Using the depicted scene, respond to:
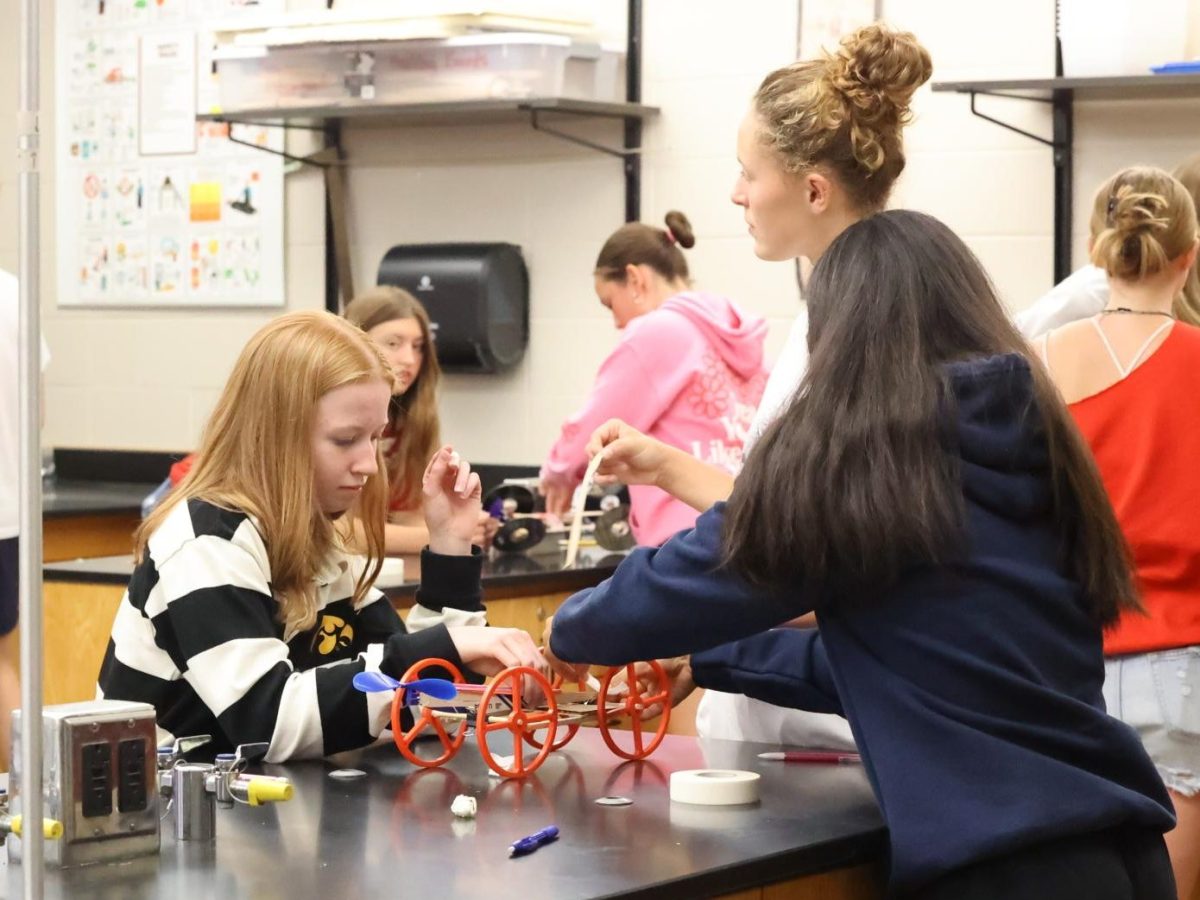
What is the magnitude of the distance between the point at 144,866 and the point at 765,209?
109 cm

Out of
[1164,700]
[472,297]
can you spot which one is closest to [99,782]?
[1164,700]

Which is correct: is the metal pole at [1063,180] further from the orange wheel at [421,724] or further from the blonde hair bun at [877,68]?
the orange wheel at [421,724]

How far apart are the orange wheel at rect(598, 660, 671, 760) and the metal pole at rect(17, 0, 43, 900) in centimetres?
81

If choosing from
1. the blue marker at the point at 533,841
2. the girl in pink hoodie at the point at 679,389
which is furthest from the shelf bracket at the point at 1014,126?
the blue marker at the point at 533,841

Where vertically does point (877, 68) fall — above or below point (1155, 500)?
above

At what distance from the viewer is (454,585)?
2.26 meters

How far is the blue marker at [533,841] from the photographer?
4.95 feet

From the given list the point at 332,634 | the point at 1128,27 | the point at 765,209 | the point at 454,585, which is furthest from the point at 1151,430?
the point at 1128,27

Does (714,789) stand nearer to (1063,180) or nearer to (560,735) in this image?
(560,735)

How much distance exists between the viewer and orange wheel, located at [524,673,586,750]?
1889 millimetres

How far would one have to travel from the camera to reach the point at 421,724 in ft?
5.94

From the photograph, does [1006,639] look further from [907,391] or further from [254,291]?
[254,291]

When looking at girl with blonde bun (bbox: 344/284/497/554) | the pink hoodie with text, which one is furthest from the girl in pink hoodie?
girl with blonde bun (bbox: 344/284/497/554)

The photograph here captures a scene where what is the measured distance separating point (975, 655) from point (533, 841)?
41 cm
